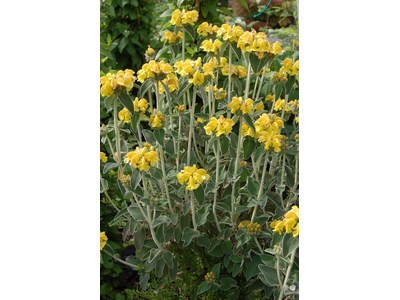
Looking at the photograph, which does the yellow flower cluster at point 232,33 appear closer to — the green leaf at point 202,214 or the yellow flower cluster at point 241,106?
the yellow flower cluster at point 241,106

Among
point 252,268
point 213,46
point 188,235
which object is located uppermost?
point 213,46

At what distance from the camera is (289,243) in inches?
32.6

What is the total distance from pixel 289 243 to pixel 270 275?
0.24 meters

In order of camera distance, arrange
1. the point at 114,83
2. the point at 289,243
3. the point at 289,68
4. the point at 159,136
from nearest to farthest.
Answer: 1. the point at 289,243
2. the point at 114,83
3. the point at 159,136
4. the point at 289,68

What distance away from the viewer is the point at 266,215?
128 centimetres

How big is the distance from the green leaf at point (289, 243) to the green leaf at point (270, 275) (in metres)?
0.22

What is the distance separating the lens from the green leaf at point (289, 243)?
82 centimetres

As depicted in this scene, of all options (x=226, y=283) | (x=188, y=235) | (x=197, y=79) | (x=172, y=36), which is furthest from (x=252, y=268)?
(x=172, y=36)

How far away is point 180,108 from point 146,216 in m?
0.41

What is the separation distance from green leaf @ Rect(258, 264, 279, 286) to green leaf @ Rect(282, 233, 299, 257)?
0.22 m

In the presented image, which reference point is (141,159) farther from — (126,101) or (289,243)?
(289,243)

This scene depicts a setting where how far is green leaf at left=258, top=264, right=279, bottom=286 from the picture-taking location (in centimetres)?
101

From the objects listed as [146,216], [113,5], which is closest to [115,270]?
[146,216]

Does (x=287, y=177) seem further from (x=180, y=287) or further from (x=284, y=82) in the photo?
(x=180, y=287)
